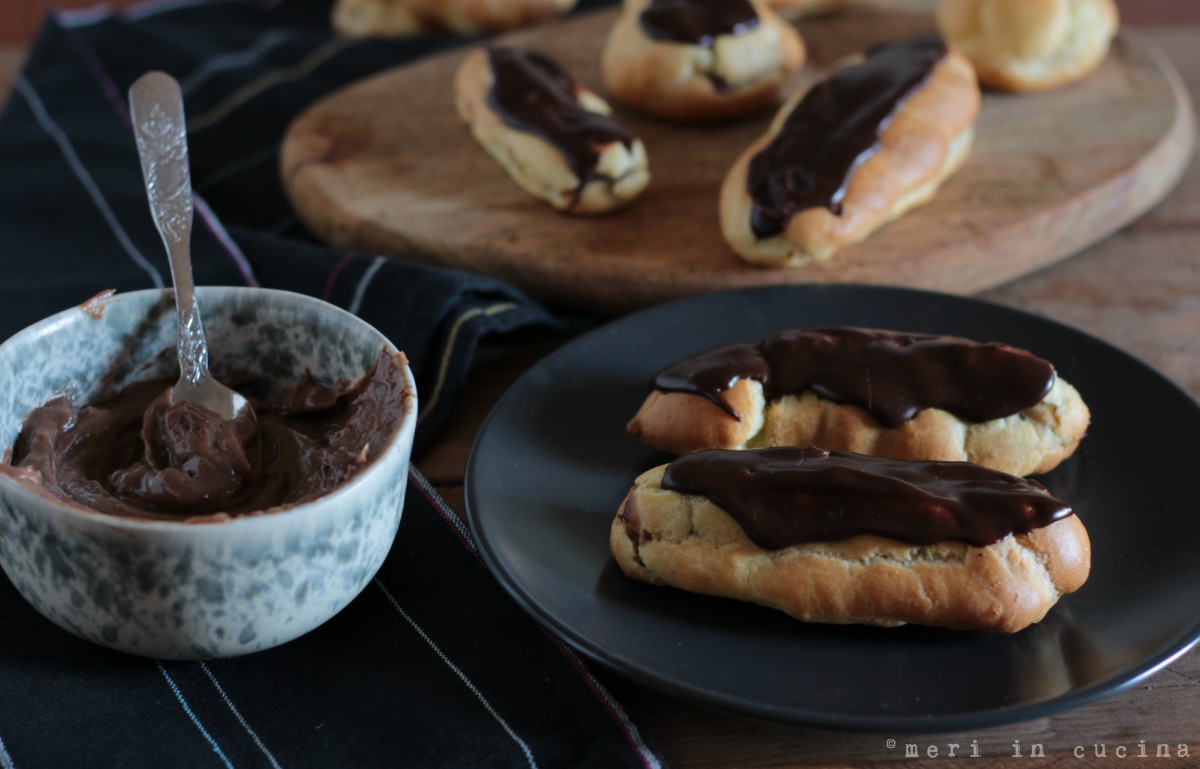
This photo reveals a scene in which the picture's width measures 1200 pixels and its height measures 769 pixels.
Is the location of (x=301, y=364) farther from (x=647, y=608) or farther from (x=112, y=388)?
(x=647, y=608)

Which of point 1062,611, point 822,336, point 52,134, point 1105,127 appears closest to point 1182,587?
point 1062,611

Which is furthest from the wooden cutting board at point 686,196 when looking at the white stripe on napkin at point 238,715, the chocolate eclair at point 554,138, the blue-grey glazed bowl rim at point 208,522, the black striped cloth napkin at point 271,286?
the white stripe on napkin at point 238,715

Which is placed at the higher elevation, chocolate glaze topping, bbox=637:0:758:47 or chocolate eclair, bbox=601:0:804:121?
chocolate glaze topping, bbox=637:0:758:47

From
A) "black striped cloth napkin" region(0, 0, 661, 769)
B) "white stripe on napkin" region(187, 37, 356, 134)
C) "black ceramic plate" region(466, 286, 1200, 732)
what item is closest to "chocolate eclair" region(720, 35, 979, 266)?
"black ceramic plate" region(466, 286, 1200, 732)

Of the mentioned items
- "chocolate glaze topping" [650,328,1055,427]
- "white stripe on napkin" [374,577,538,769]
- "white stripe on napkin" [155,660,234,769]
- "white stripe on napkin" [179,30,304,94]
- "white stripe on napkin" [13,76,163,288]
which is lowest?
"white stripe on napkin" [374,577,538,769]

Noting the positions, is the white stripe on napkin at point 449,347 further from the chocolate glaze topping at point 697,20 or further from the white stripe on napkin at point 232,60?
the white stripe on napkin at point 232,60

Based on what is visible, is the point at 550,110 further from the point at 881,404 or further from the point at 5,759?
the point at 5,759

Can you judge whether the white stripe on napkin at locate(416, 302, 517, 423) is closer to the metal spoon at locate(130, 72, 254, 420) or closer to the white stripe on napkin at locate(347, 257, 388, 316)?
the white stripe on napkin at locate(347, 257, 388, 316)

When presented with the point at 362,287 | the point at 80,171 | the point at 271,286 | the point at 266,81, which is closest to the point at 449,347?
the point at 362,287
